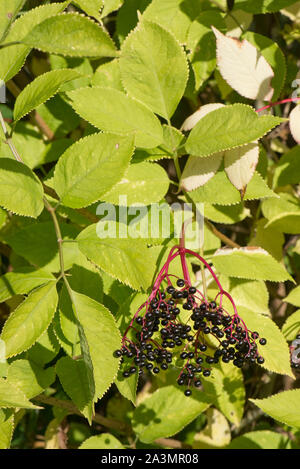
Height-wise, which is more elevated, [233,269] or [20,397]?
[233,269]

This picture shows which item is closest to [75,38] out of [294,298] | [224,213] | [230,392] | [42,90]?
[42,90]

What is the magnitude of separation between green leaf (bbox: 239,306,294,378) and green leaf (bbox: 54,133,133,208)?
42cm

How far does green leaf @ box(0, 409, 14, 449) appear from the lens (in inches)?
39.6

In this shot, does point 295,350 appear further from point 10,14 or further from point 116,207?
point 10,14

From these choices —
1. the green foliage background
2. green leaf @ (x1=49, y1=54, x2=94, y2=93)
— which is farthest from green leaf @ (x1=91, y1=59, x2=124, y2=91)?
green leaf @ (x1=49, y1=54, x2=94, y2=93)

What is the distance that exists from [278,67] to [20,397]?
90 cm

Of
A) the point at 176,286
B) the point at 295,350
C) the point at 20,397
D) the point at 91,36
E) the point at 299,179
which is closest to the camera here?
the point at 91,36

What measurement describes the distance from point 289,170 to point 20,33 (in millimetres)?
745

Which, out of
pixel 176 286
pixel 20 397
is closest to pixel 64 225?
pixel 176 286

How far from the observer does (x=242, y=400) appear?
1411 millimetres

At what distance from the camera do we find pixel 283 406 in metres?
1.02

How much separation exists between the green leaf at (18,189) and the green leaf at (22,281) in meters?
0.22

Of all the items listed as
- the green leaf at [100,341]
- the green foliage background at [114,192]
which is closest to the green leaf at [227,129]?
the green foliage background at [114,192]

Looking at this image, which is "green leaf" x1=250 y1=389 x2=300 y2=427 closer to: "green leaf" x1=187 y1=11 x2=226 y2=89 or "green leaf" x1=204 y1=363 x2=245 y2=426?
"green leaf" x1=204 y1=363 x2=245 y2=426
